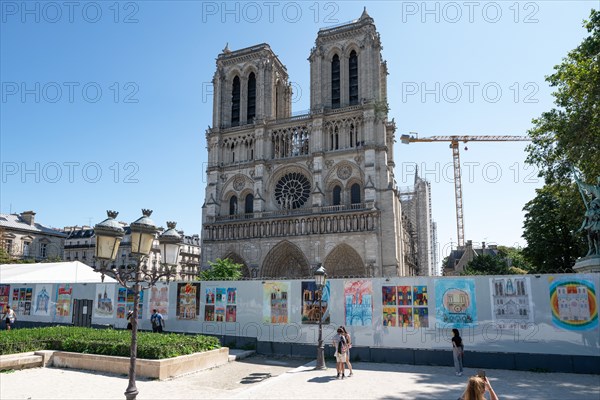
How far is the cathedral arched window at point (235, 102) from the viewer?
144 ft

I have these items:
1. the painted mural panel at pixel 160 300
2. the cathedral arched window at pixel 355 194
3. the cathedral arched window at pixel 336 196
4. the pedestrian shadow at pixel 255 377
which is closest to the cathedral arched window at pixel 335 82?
the cathedral arched window at pixel 336 196

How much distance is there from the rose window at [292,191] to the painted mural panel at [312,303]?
24045 mm

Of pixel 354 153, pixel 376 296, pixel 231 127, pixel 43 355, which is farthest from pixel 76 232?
pixel 376 296

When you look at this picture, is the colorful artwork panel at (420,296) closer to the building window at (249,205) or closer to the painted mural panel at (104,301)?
→ the painted mural panel at (104,301)

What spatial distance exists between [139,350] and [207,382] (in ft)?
6.75

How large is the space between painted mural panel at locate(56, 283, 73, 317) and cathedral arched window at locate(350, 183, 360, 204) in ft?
76.2

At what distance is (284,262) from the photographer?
37.9 metres

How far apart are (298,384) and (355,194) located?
2744 cm

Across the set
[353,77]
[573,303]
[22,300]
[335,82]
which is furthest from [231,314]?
[335,82]

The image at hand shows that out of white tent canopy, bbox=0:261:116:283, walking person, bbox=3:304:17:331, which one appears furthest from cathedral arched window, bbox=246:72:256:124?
walking person, bbox=3:304:17:331

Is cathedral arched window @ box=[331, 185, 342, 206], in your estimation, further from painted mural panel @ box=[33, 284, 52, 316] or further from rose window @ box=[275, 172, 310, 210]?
painted mural panel @ box=[33, 284, 52, 316]

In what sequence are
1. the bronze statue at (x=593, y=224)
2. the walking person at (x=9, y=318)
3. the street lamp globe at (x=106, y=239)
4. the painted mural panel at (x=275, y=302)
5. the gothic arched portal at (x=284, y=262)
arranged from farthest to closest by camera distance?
the gothic arched portal at (x=284, y=262) < the walking person at (x=9, y=318) < the painted mural panel at (x=275, y=302) < the bronze statue at (x=593, y=224) < the street lamp globe at (x=106, y=239)

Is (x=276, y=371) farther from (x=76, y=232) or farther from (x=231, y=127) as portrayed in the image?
(x=76, y=232)

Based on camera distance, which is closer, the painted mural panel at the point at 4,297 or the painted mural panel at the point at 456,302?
the painted mural panel at the point at 456,302
